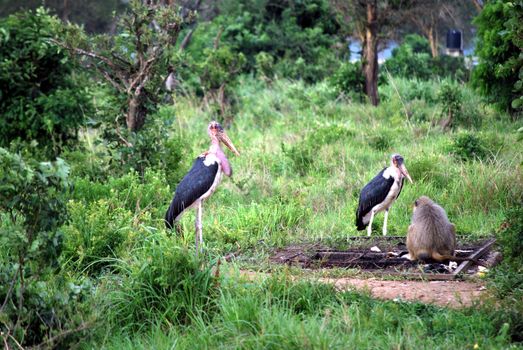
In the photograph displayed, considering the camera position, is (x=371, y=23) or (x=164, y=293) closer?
(x=164, y=293)

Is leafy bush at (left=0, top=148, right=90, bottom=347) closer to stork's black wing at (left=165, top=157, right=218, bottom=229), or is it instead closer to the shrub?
stork's black wing at (left=165, top=157, right=218, bottom=229)

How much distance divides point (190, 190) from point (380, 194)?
6.67 feet

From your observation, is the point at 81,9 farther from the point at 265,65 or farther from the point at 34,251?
the point at 34,251

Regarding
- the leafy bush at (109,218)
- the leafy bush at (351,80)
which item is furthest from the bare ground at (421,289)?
the leafy bush at (351,80)

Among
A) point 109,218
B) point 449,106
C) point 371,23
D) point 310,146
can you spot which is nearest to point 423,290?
point 109,218

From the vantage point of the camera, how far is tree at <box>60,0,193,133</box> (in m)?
10.8

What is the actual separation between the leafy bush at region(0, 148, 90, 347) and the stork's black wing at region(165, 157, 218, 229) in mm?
2649

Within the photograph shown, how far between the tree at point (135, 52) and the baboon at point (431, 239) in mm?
4141

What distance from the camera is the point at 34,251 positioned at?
5.84m

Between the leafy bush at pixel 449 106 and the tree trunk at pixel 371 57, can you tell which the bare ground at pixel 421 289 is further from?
the tree trunk at pixel 371 57

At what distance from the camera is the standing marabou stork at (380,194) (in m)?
9.46

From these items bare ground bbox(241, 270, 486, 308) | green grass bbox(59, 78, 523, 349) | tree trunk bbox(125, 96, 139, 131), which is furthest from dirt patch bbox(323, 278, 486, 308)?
tree trunk bbox(125, 96, 139, 131)

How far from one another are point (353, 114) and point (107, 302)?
10.2m

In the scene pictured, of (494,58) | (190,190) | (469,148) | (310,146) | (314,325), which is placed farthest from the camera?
(494,58)
